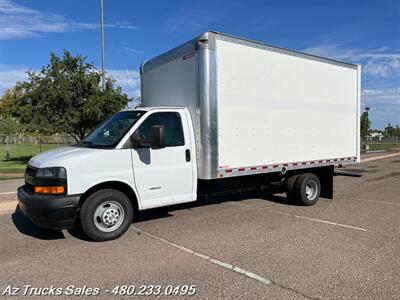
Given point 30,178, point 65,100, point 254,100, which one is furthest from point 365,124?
point 30,178

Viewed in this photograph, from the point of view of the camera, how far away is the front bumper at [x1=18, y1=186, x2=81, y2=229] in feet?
17.4

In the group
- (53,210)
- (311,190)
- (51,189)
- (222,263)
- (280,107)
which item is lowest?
(222,263)

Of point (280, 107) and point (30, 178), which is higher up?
point (280, 107)

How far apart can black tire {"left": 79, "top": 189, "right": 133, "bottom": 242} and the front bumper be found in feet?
0.62

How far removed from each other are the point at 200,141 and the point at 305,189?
331cm

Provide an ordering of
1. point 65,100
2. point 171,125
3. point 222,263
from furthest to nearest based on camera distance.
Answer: point 65,100 → point 171,125 → point 222,263

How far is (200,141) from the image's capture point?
6.59 m

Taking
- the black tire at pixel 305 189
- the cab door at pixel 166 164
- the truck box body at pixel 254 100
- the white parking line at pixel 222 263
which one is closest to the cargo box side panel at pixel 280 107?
the truck box body at pixel 254 100

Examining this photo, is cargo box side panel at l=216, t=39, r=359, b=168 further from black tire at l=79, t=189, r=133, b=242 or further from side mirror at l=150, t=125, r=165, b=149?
black tire at l=79, t=189, r=133, b=242

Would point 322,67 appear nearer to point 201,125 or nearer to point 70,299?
point 201,125

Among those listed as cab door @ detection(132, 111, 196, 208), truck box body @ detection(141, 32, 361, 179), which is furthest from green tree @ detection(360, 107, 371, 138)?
cab door @ detection(132, 111, 196, 208)

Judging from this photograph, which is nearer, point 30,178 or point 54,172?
point 54,172

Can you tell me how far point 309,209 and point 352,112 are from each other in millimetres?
3102

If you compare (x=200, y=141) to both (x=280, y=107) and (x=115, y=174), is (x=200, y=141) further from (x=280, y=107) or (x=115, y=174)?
(x=280, y=107)
